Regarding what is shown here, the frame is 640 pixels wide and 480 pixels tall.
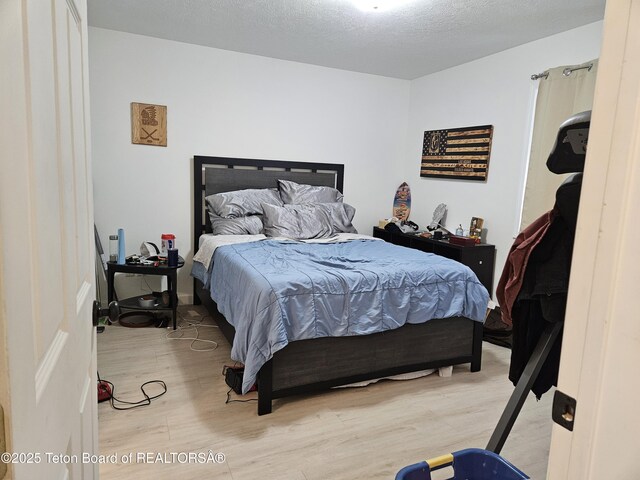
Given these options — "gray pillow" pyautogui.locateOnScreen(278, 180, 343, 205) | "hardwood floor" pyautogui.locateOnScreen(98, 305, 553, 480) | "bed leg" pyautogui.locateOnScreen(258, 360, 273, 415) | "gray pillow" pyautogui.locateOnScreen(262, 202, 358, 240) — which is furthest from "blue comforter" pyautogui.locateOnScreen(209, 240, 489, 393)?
"gray pillow" pyautogui.locateOnScreen(278, 180, 343, 205)

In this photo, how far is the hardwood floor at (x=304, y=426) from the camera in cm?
190

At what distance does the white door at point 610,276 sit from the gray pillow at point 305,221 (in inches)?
127

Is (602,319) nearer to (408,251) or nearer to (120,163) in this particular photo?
(408,251)

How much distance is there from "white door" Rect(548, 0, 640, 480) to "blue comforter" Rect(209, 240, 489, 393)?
171cm

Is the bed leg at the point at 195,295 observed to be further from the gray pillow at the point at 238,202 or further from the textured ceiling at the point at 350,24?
the textured ceiling at the point at 350,24

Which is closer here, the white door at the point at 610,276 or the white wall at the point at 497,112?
the white door at the point at 610,276

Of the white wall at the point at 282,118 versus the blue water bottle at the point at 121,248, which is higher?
the white wall at the point at 282,118

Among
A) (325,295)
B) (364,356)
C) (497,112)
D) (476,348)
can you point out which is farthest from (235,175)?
(476,348)

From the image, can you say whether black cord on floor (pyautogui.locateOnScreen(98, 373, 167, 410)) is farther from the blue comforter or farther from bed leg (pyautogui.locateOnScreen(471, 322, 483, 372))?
bed leg (pyautogui.locateOnScreen(471, 322, 483, 372))

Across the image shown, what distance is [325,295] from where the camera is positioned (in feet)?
7.80

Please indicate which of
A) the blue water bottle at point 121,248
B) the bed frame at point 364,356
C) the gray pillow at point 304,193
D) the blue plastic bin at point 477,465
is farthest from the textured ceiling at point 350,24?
the blue plastic bin at point 477,465

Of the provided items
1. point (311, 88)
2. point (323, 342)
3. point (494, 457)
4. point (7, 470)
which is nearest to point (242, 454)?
point (323, 342)

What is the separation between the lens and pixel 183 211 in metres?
4.07

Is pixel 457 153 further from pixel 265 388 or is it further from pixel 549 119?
pixel 265 388
